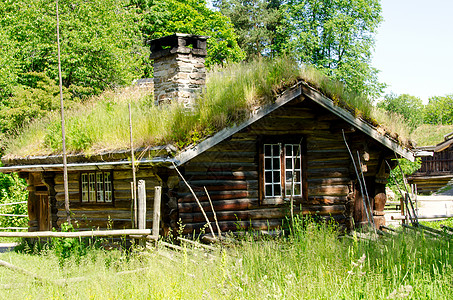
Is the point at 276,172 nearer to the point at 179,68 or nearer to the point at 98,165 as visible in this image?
the point at 179,68

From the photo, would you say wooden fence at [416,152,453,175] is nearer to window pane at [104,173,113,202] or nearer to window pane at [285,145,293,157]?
window pane at [285,145,293,157]

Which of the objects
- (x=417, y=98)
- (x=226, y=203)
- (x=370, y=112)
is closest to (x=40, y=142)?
(x=226, y=203)

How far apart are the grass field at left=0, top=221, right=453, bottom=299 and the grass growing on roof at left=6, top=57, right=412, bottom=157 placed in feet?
10.3

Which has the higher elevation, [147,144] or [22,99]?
[22,99]

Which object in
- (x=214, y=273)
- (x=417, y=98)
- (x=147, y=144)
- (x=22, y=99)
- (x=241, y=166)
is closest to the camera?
(x=214, y=273)

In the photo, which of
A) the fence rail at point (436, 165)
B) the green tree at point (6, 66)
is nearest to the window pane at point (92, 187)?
the green tree at point (6, 66)

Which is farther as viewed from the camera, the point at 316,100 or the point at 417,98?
the point at 417,98

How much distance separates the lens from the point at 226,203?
11.4 metres

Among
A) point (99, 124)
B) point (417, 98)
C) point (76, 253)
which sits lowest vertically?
point (76, 253)

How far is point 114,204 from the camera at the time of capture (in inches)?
493

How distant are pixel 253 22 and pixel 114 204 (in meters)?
33.2

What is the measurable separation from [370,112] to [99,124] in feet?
22.3

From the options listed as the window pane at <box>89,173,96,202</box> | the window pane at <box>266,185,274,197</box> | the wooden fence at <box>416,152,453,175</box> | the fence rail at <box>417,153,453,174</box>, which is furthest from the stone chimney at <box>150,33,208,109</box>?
the fence rail at <box>417,153,453,174</box>

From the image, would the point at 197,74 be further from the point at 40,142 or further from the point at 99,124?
the point at 40,142
